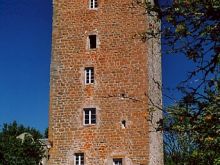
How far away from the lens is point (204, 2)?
8.13 meters

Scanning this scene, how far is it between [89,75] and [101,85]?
92cm

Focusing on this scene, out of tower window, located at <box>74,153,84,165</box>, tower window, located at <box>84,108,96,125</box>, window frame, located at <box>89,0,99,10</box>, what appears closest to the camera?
tower window, located at <box>74,153,84,165</box>

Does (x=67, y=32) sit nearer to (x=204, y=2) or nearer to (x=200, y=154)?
(x=200, y=154)

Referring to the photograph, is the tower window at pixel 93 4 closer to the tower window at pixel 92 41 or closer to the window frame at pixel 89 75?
the tower window at pixel 92 41

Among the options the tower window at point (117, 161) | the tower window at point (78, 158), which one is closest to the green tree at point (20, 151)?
the tower window at point (78, 158)

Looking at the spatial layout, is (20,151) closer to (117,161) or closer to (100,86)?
(117,161)

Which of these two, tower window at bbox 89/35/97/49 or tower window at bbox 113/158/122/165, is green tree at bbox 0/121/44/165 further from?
tower window at bbox 89/35/97/49

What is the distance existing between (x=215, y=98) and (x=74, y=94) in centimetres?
1744

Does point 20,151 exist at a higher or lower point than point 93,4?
lower

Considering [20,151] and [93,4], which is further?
[93,4]

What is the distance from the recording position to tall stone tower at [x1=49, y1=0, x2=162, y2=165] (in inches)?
962

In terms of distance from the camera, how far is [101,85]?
25281 mm

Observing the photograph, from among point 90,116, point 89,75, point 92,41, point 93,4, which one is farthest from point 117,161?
point 93,4

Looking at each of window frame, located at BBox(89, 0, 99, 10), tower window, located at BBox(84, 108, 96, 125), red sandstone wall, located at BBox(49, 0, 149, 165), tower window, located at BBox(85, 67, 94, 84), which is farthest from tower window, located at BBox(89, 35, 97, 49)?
tower window, located at BBox(84, 108, 96, 125)
